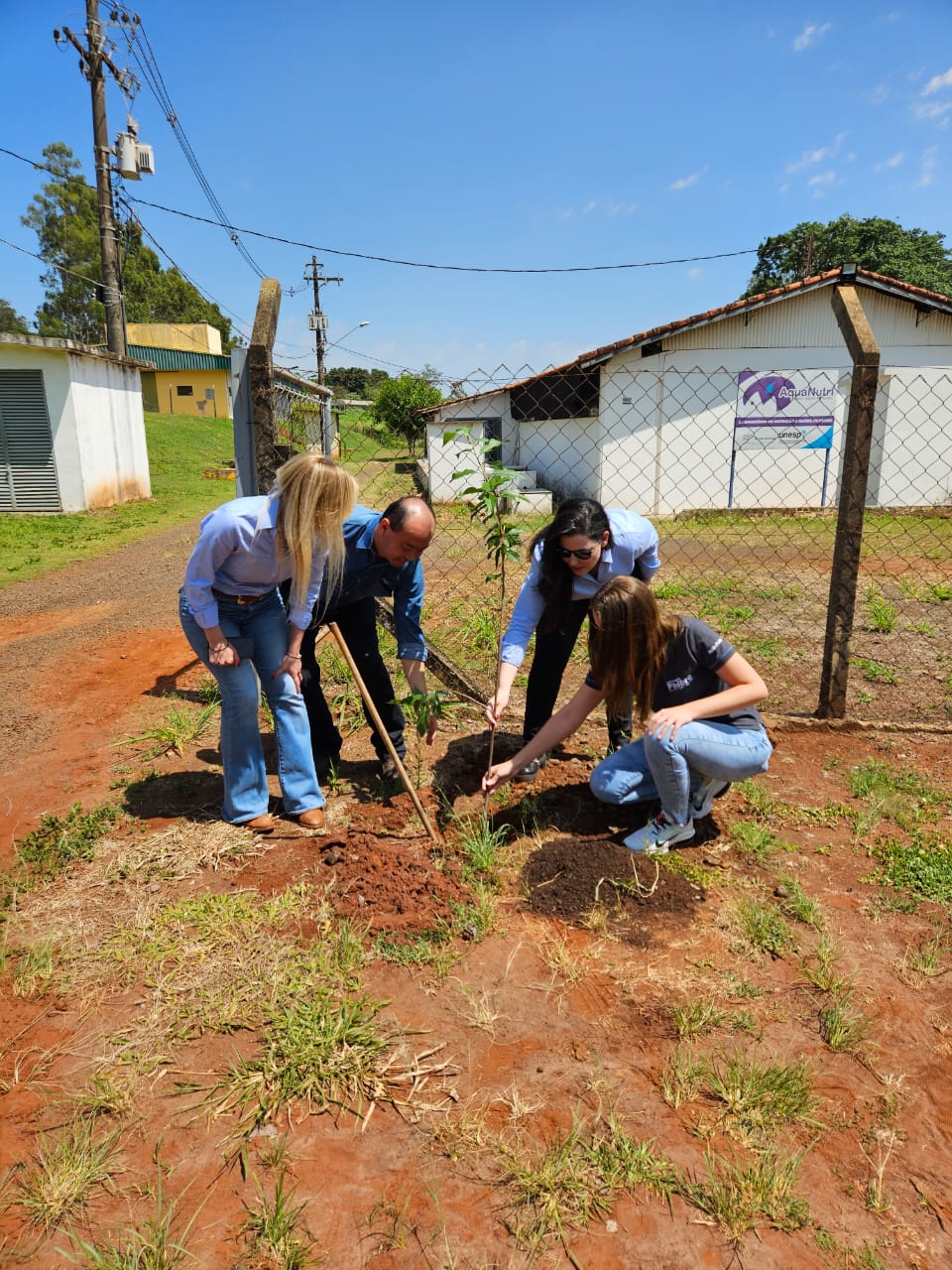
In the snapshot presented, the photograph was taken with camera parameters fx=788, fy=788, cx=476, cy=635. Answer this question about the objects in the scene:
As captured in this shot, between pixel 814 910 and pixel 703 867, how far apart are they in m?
0.40

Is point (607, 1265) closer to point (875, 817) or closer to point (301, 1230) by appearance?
point (301, 1230)

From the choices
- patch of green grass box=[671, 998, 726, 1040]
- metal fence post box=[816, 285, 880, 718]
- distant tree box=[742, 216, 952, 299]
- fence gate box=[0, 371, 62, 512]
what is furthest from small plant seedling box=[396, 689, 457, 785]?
distant tree box=[742, 216, 952, 299]

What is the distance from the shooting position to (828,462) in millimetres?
14719

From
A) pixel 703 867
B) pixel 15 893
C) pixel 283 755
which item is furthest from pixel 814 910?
pixel 15 893

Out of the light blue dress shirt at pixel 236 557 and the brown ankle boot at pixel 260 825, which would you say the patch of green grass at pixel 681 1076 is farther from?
the light blue dress shirt at pixel 236 557

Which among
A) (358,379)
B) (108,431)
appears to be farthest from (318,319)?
(108,431)

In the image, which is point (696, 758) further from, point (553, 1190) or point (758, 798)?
point (553, 1190)

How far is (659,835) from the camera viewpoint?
9.39 feet

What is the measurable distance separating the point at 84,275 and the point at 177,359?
1353cm

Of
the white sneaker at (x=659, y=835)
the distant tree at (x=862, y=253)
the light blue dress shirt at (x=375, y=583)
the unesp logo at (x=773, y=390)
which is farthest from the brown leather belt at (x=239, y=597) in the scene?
the distant tree at (x=862, y=253)

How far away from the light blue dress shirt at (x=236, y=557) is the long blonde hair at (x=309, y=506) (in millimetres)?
47

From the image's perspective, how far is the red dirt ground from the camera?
5.14ft

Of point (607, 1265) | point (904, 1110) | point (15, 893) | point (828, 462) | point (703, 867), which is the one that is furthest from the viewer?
point (828, 462)

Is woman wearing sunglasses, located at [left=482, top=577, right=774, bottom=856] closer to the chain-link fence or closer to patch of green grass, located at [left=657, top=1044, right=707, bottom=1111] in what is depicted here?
patch of green grass, located at [left=657, top=1044, right=707, bottom=1111]
